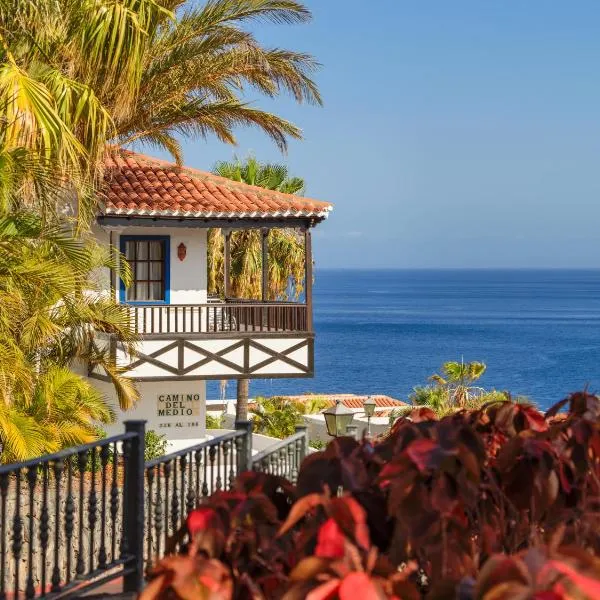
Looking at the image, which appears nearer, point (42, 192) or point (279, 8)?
point (42, 192)

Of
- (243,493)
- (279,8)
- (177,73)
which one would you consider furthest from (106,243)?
(243,493)

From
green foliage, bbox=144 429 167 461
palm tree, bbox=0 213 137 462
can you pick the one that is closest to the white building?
green foliage, bbox=144 429 167 461

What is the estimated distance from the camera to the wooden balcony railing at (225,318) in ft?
73.2

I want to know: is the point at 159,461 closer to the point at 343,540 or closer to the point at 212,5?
the point at 343,540

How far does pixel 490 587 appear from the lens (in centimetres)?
223

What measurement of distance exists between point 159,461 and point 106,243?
1663cm

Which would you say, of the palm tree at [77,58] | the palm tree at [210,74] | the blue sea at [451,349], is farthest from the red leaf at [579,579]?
the blue sea at [451,349]

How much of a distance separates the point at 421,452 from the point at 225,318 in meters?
20.6

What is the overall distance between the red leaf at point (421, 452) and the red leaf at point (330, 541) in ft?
1.20

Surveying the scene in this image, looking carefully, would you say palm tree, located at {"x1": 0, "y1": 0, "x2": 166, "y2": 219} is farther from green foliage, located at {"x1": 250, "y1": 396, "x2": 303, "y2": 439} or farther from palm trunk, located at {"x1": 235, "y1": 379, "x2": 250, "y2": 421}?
green foliage, located at {"x1": 250, "y1": 396, "x2": 303, "y2": 439}

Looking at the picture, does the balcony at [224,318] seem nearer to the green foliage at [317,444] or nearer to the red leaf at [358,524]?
the green foliage at [317,444]

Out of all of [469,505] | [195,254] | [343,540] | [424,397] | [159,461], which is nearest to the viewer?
[343,540]

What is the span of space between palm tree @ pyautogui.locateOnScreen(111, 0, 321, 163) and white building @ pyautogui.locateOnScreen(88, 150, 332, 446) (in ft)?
4.75

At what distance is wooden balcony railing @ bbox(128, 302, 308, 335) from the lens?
73.2 ft
